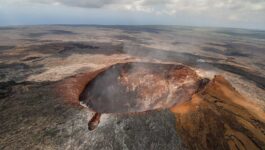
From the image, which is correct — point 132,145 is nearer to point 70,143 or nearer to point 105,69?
point 70,143

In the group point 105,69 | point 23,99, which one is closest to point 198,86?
point 105,69

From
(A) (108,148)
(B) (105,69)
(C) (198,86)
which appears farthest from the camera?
(B) (105,69)

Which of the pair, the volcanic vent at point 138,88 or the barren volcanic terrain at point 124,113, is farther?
the volcanic vent at point 138,88

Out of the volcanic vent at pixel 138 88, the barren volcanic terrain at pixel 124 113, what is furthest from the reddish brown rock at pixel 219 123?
the volcanic vent at pixel 138 88

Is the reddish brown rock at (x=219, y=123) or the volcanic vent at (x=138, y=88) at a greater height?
the reddish brown rock at (x=219, y=123)

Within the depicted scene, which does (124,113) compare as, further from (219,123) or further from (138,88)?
(138,88)

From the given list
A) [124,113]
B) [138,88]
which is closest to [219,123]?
[124,113]

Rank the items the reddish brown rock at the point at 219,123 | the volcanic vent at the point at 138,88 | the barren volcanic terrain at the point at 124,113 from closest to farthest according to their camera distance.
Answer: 1. the barren volcanic terrain at the point at 124,113
2. the reddish brown rock at the point at 219,123
3. the volcanic vent at the point at 138,88

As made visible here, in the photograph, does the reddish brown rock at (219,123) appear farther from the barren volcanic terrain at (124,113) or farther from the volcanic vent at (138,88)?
the volcanic vent at (138,88)

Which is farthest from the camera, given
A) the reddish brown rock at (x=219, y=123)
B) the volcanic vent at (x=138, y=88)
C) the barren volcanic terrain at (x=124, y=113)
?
the volcanic vent at (x=138, y=88)
